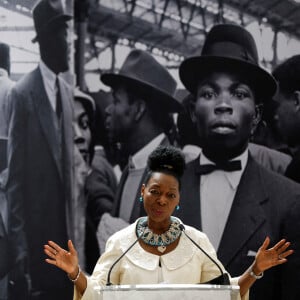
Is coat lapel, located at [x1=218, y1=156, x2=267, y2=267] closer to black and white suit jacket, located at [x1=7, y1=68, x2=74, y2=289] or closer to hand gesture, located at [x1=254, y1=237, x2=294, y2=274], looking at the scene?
black and white suit jacket, located at [x1=7, y1=68, x2=74, y2=289]

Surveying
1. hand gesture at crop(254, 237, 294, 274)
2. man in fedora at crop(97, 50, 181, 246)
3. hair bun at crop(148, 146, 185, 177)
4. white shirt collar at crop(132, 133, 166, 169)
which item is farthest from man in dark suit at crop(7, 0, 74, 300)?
hand gesture at crop(254, 237, 294, 274)

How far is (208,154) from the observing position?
3783 millimetres

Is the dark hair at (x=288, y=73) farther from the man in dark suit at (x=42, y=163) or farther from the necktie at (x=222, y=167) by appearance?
the man in dark suit at (x=42, y=163)

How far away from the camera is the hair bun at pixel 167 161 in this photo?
6.18 feet

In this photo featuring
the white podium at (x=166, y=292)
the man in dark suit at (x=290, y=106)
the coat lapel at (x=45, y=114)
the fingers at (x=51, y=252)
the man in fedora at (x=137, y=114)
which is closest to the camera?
the white podium at (x=166, y=292)

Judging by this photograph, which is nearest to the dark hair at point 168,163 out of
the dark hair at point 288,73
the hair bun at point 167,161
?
the hair bun at point 167,161

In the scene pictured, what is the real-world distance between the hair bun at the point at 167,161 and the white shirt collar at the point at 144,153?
80.1 inches

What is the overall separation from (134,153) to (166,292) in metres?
2.43

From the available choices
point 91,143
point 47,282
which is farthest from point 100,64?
point 47,282

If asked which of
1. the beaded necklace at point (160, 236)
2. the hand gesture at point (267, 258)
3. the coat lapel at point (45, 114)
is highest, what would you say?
the coat lapel at point (45, 114)

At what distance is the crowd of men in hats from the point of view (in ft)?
12.0

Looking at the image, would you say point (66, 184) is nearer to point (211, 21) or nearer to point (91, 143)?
point (91, 143)

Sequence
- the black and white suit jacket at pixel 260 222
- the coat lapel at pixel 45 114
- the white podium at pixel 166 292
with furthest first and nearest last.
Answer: the coat lapel at pixel 45 114 < the black and white suit jacket at pixel 260 222 < the white podium at pixel 166 292

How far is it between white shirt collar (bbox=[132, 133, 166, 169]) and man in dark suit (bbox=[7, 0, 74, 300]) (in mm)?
506
